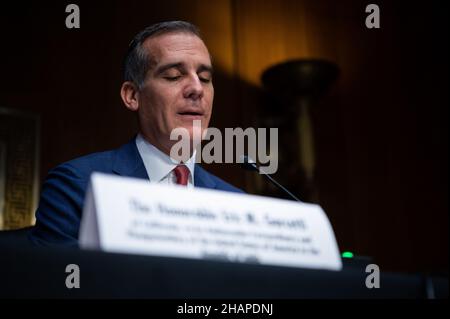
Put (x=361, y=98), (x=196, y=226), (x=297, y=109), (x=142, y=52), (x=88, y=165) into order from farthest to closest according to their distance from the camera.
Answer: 1. (x=361, y=98)
2. (x=297, y=109)
3. (x=142, y=52)
4. (x=88, y=165)
5. (x=196, y=226)

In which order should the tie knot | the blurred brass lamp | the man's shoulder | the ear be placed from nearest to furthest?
the man's shoulder
the tie knot
the ear
the blurred brass lamp

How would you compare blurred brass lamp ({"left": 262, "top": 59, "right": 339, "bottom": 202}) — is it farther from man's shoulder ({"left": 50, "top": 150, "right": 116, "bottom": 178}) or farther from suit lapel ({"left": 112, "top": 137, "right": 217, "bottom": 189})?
man's shoulder ({"left": 50, "top": 150, "right": 116, "bottom": 178})

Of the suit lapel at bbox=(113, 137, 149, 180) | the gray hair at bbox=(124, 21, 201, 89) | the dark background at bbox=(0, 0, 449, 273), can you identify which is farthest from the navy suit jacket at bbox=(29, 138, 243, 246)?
the dark background at bbox=(0, 0, 449, 273)

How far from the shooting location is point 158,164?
6.10 feet

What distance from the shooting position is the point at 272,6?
435cm

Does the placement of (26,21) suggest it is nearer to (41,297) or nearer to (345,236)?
(345,236)

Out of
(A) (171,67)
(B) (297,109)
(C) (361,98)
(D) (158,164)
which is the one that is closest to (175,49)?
(A) (171,67)

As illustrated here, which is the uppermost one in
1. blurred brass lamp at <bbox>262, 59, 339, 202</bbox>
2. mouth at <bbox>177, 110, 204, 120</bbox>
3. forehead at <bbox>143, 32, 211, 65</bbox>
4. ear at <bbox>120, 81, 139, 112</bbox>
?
blurred brass lamp at <bbox>262, 59, 339, 202</bbox>

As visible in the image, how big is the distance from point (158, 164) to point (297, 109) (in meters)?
2.47

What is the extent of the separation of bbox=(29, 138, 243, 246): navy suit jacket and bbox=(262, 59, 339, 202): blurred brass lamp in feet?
7.29

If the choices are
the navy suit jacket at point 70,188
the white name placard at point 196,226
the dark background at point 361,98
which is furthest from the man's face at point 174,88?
the dark background at point 361,98

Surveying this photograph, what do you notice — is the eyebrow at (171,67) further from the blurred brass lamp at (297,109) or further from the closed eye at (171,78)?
the blurred brass lamp at (297,109)

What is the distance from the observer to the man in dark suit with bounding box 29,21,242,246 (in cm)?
180

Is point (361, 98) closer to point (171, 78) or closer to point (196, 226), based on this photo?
point (171, 78)
